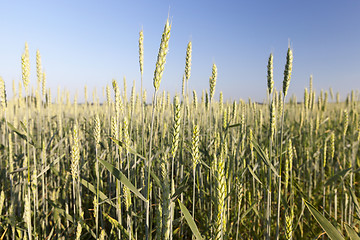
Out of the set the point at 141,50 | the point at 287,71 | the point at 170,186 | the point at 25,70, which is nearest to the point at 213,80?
the point at 287,71

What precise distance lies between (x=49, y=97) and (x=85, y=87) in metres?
0.89

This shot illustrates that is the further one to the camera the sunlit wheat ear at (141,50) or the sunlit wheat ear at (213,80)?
the sunlit wheat ear at (213,80)

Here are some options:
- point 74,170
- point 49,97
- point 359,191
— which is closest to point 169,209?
point 74,170

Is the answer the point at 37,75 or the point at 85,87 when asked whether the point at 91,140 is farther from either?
the point at 37,75

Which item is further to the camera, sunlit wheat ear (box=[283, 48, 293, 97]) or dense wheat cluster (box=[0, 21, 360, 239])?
sunlit wheat ear (box=[283, 48, 293, 97])

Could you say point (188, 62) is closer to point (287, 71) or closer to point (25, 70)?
point (287, 71)

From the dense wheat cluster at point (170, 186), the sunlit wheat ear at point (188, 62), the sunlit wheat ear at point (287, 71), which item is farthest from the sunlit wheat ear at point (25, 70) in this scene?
the sunlit wheat ear at point (287, 71)

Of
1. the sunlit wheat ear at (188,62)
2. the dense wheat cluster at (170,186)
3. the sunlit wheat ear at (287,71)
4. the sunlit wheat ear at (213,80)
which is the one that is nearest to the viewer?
the dense wheat cluster at (170,186)

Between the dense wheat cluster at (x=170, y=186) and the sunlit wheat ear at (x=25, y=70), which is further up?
the sunlit wheat ear at (x=25, y=70)

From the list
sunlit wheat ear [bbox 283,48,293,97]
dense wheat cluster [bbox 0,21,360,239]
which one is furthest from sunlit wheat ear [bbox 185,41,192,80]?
sunlit wheat ear [bbox 283,48,293,97]

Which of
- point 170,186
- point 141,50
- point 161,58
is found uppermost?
point 141,50

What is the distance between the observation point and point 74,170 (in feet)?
3.70

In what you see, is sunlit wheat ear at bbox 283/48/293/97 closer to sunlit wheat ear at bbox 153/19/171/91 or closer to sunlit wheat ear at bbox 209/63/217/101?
sunlit wheat ear at bbox 209/63/217/101

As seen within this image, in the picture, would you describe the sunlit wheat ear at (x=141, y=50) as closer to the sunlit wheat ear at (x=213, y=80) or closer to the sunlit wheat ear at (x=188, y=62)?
the sunlit wheat ear at (x=188, y=62)
